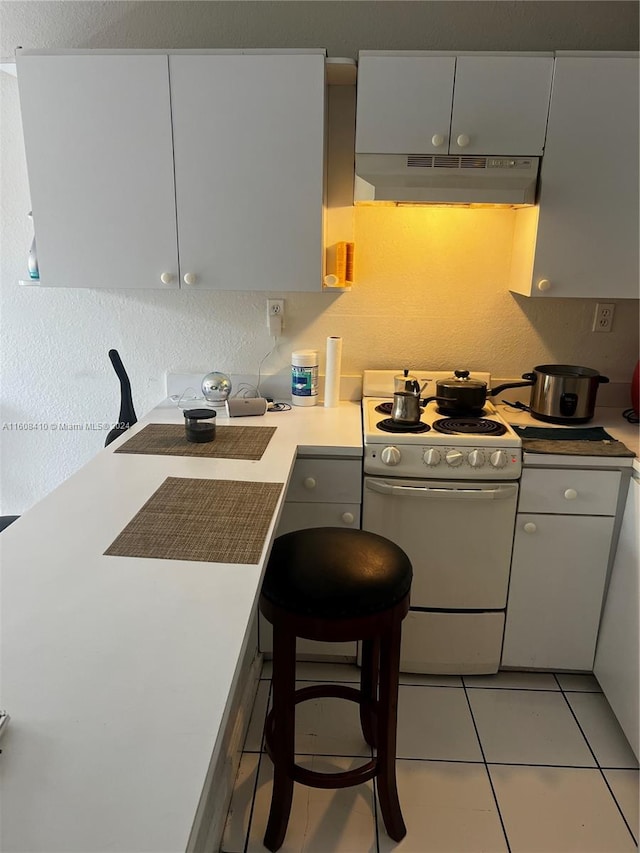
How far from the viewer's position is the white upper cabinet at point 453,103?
6.32ft

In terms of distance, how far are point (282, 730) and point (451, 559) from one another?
87 cm

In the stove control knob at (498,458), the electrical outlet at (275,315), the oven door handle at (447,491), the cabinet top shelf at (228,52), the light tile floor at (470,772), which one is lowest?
the light tile floor at (470,772)

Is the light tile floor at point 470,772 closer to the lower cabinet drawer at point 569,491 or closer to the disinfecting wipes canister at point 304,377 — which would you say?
the lower cabinet drawer at point 569,491

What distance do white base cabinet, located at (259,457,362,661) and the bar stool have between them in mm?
378

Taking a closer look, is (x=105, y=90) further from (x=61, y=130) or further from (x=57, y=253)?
(x=57, y=253)

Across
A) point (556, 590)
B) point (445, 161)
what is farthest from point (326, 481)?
point (445, 161)

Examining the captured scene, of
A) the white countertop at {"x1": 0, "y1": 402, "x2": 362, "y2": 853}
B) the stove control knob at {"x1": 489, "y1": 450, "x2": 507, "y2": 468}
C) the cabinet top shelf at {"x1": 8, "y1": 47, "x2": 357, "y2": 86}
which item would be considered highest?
the cabinet top shelf at {"x1": 8, "y1": 47, "x2": 357, "y2": 86}

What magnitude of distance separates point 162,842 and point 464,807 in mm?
1384

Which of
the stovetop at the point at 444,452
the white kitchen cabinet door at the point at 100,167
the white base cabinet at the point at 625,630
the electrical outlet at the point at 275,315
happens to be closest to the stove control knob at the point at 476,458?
the stovetop at the point at 444,452

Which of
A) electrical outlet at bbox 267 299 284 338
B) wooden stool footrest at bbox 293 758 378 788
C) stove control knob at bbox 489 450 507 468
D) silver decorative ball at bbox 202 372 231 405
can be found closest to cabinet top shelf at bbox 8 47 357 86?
electrical outlet at bbox 267 299 284 338

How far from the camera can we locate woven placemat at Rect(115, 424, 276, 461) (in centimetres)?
190

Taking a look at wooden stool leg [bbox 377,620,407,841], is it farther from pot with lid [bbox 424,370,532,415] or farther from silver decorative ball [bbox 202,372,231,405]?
silver decorative ball [bbox 202,372,231,405]

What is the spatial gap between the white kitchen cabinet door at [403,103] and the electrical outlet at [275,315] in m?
0.69

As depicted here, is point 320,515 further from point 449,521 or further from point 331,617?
point 331,617
